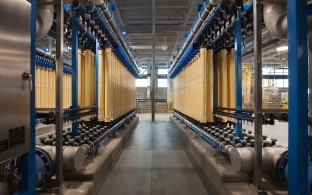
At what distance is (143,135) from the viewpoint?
736cm

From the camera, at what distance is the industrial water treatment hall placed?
5.15ft

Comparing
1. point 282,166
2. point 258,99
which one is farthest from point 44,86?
point 282,166

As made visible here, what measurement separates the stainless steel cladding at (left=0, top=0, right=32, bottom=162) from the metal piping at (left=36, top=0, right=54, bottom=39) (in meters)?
0.99

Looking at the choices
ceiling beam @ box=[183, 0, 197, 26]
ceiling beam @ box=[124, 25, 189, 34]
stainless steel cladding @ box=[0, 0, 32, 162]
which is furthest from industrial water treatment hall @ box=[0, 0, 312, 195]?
ceiling beam @ box=[124, 25, 189, 34]

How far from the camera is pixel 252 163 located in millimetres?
2582

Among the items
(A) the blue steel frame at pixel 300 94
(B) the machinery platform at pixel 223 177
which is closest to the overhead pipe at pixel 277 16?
(A) the blue steel frame at pixel 300 94

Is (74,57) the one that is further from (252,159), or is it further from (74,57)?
(252,159)

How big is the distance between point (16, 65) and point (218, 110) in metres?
3.86

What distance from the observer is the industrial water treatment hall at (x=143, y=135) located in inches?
61.8

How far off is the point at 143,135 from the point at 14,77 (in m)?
6.06

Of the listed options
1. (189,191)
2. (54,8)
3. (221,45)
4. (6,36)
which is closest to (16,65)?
(6,36)

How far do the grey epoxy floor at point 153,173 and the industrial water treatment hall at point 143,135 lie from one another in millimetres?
16

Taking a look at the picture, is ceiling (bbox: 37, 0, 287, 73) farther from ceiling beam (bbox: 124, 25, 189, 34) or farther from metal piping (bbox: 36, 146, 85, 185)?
metal piping (bbox: 36, 146, 85, 185)

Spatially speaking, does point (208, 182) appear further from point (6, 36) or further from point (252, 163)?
point (6, 36)
